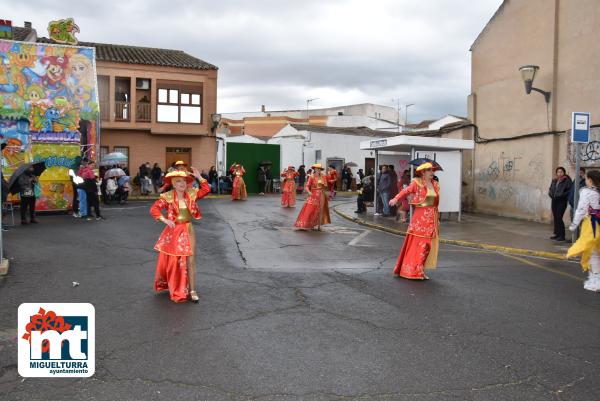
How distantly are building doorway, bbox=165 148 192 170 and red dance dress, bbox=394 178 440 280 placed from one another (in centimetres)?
2437

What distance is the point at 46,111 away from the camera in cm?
1808

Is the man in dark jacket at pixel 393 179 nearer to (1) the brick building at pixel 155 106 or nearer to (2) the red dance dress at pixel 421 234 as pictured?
(2) the red dance dress at pixel 421 234

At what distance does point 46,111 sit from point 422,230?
47.1ft

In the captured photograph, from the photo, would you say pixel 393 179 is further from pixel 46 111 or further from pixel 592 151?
pixel 46 111

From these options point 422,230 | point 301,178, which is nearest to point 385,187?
point 422,230

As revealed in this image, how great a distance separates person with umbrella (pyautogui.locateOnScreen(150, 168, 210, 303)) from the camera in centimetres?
666

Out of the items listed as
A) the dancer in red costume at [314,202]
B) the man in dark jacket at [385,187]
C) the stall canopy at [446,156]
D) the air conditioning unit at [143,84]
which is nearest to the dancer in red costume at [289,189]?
the man in dark jacket at [385,187]

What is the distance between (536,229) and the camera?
578 inches

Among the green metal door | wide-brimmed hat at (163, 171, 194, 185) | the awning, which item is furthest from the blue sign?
the green metal door

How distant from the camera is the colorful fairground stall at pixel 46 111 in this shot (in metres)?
17.7

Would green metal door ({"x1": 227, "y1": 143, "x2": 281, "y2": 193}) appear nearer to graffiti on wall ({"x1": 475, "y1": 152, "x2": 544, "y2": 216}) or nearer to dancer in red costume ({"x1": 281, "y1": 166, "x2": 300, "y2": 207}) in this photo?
dancer in red costume ({"x1": 281, "y1": 166, "x2": 300, "y2": 207})

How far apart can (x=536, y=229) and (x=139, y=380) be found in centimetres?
1284

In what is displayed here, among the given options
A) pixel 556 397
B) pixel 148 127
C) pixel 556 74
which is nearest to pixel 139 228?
pixel 556 397

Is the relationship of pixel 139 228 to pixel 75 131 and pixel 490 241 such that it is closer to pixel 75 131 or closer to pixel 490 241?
pixel 75 131
